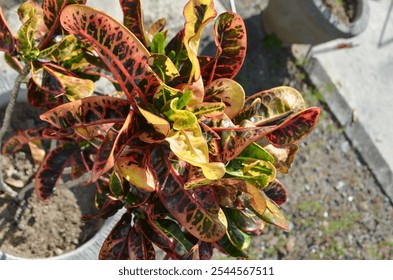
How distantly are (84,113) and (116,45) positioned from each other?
153mm

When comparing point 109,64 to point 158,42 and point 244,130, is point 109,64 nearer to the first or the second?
point 158,42

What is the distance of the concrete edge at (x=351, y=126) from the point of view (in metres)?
2.98

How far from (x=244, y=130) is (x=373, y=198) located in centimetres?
192

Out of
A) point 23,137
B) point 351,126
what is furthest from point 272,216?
point 351,126

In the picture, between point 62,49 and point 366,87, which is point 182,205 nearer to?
point 62,49

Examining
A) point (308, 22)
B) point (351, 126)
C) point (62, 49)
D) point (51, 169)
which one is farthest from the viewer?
point (351, 126)

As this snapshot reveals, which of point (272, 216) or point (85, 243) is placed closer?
point (272, 216)

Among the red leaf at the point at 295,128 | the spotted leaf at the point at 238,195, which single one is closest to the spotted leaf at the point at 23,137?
the spotted leaf at the point at 238,195

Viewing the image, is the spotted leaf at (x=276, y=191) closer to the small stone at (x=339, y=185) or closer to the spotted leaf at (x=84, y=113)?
the spotted leaf at (x=84, y=113)

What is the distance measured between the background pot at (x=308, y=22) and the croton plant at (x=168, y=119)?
121 centimetres

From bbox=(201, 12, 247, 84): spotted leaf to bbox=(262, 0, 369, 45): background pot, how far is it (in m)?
1.29

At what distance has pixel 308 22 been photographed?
2633 millimetres

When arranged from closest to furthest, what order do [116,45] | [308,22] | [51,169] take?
[116,45]
[51,169]
[308,22]
